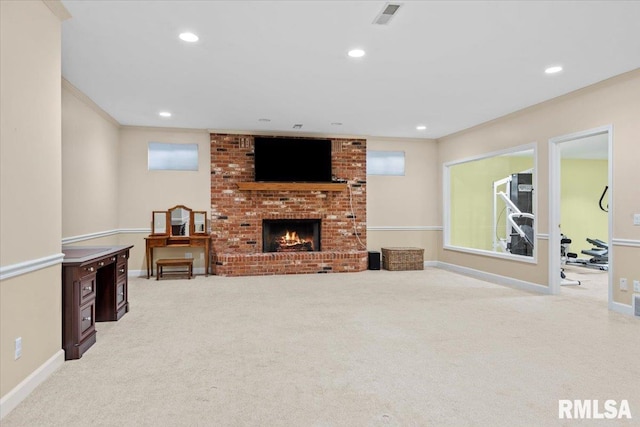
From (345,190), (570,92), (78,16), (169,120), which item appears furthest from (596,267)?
(78,16)

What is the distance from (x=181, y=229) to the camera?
7027 millimetres

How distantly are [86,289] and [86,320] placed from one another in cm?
25

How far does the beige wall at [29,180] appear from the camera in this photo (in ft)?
7.29

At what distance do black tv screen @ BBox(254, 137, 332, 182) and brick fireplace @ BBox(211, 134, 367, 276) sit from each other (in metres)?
0.20

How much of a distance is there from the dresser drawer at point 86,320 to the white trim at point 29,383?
219mm

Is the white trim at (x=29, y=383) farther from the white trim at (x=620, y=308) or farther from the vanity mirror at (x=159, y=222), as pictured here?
the white trim at (x=620, y=308)

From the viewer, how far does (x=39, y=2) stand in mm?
2643

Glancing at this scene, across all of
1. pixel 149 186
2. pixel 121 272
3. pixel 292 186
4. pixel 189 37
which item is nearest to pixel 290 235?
pixel 292 186

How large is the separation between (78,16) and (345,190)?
533cm

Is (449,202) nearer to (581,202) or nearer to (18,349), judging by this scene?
(581,202)

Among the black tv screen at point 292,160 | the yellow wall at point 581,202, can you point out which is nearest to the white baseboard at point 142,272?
the black tv screen at point 292,160

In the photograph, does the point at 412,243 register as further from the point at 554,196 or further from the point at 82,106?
the point at 82,106

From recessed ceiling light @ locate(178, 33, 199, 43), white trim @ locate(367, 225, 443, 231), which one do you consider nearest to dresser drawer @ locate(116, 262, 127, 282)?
recessed ceiling light @ locate(178, 33, 199, 43)

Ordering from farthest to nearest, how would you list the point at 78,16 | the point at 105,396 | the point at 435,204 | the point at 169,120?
the point at 435,204 < the point at 169,120 < the point at 78,16 < the point at 105,396
